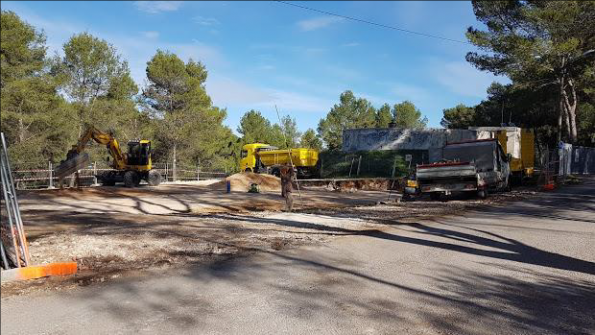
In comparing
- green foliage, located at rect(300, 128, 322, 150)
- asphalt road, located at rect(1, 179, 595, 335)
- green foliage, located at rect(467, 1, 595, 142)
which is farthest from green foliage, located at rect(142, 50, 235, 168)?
asphalt road, located at rect(1, 179, 595, 335)

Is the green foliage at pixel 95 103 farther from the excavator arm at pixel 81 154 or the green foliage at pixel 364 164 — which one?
the green foliage at pixel 364 164

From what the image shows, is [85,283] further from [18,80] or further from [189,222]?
[18,80]

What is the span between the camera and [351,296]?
5.47 metres

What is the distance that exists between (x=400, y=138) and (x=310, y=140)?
35591mm

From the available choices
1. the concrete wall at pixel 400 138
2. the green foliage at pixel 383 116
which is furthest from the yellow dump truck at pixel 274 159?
the green foliage at pixel 383 116

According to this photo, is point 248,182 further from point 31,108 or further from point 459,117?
point 459,117

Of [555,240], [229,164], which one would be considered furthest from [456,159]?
[229,164]

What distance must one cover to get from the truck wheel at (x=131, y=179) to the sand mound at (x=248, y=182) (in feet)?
14.5

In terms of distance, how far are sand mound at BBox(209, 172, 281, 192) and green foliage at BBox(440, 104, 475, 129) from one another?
40063 mm

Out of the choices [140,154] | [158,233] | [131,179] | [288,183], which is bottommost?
[158,233]

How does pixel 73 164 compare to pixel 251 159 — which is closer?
pixel 73 164

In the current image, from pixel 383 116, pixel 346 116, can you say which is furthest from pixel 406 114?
pixel 346 116

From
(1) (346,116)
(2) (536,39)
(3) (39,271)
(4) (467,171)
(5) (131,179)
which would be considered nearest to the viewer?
(3) (39,271)

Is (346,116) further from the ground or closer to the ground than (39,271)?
further from the ground
